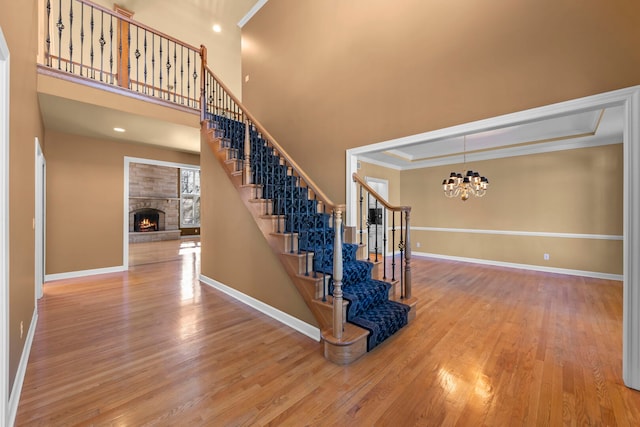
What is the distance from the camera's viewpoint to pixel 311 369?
6.81 ft

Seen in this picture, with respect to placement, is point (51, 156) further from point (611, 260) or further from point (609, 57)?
point (611, 260)

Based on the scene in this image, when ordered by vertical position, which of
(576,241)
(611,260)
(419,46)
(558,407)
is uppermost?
(419,46)

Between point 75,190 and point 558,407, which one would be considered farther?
point 75,190

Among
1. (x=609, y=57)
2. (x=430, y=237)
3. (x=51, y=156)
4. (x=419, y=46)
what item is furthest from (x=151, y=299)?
(x=430, y=237)

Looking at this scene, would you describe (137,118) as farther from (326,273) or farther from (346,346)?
(346,346)

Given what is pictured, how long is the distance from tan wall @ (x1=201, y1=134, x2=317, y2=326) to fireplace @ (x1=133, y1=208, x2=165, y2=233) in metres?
8.11

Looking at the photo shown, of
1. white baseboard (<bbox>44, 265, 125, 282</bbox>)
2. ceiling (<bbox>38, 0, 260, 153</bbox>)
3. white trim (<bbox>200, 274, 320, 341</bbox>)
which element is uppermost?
ceiling (<bbox>38, 0, 260, 153</bbox>)

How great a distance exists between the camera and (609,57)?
1857 millimetres

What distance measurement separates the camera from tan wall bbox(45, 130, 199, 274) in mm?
4551

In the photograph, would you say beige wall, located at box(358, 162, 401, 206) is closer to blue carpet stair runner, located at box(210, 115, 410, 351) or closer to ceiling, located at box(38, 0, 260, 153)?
blue carpet stair runner, located at box(210, 115, 410, 351)

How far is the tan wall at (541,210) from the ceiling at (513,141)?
168mm

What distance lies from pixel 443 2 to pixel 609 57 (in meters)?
1.51

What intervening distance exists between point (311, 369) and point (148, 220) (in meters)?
11.3

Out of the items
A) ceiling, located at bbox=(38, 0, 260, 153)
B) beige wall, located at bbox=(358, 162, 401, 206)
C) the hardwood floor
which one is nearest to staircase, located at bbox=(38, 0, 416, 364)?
the hardwood floor
